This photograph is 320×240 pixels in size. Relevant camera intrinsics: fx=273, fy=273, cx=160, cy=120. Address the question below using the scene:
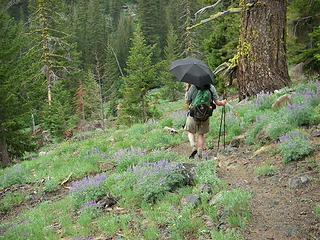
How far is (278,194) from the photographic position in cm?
388

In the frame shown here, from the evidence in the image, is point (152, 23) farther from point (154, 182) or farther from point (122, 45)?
point (154, 182)

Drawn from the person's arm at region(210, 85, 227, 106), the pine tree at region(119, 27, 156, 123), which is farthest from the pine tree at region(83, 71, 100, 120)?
the person's arm at region(210, 85, 227, 106)

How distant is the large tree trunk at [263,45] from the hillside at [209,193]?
100 cm

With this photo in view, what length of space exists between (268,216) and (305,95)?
371cm

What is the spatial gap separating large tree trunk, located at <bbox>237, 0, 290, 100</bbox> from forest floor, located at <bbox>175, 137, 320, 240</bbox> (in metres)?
3.42

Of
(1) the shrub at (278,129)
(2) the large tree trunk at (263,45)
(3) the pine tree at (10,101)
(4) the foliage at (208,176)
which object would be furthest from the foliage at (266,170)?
(3) the pine tree at (10,101)

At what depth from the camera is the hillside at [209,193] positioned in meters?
3.46

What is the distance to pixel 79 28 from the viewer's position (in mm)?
58438

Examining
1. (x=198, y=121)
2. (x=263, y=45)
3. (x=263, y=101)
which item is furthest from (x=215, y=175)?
(x=263, y=45)

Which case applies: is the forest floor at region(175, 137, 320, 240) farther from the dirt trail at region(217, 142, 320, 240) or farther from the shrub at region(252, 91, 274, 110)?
the shrub at region(252, 91, 274, 110)

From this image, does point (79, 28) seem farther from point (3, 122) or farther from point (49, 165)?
point (49, 165)

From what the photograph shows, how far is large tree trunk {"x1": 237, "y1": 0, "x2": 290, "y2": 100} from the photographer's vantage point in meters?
7.90

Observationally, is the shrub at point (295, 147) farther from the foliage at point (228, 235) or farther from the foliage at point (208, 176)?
the foliage at point (228, 235)

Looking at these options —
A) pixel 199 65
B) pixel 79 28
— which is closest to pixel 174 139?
pixel 199 65
